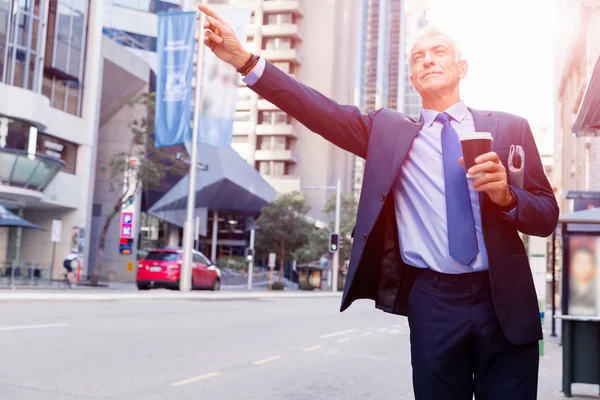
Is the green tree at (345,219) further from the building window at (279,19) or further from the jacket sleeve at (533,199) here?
the jacket sleeve at (533,199)

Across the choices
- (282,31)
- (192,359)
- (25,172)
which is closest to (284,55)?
(282,31)

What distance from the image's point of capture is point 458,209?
2.84 meters

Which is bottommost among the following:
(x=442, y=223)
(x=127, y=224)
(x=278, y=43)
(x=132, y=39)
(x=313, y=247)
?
(x=442, y=223)

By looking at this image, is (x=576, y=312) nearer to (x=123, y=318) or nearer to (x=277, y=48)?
(x=123, y=318)

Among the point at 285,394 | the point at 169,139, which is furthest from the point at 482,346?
the point at 169,139

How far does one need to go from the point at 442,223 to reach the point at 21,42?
1476 inches

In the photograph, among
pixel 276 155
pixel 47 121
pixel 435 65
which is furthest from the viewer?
pixel 276 155

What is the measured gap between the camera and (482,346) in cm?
275

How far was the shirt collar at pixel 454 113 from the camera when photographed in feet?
10.1

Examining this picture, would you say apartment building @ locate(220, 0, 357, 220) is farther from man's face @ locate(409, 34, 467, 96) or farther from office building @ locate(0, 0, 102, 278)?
man's face @ locate(409, 34, 467, 96)

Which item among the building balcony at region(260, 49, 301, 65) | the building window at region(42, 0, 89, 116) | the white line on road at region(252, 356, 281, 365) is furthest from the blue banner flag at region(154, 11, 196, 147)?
the building balcony at region(260, 49, 301, 65)

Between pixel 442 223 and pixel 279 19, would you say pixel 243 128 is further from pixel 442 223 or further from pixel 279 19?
pixel 442 223

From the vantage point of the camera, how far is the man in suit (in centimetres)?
274

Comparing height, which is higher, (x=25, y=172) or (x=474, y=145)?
(x=25, y=172)
